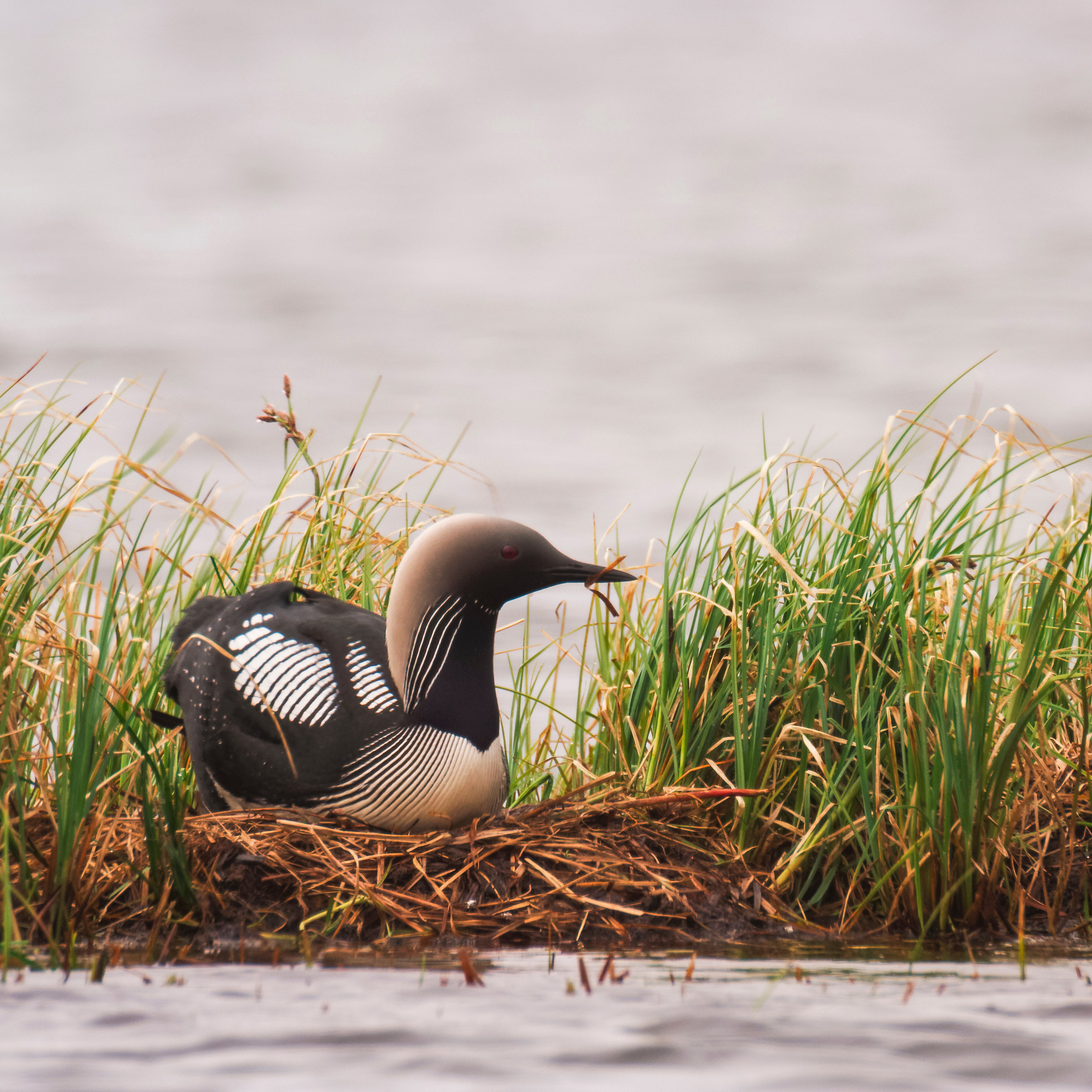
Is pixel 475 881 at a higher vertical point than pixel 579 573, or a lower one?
lower

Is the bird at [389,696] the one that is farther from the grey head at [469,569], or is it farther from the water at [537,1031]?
the water at [537,1031]

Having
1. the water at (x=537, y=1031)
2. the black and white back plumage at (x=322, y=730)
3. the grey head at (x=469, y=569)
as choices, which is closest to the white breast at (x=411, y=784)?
the black and white back plumage at (x=322, y=730)

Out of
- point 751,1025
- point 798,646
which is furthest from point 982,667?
point 751,1025

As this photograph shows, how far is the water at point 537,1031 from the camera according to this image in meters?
1.64

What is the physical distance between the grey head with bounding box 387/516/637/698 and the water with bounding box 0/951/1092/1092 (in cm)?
125

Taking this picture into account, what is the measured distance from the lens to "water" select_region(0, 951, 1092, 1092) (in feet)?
5.39

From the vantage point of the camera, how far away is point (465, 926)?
280 centimetres

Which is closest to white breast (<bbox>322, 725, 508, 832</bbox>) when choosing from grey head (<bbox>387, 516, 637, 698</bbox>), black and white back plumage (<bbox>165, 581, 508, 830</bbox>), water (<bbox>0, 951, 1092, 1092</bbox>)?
black and white back plumage (<bbox>165, 581, 508, 830</bbox>)

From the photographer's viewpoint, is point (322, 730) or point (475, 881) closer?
point (475, 881)

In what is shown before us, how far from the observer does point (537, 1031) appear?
1.85m

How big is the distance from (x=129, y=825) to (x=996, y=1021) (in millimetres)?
2082

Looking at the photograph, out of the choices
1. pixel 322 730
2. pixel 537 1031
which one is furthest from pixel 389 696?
pixel 537 1031

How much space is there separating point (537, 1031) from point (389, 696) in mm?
1652

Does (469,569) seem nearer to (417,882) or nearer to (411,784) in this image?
(411,784)
